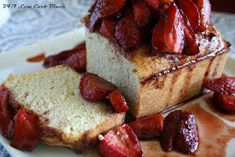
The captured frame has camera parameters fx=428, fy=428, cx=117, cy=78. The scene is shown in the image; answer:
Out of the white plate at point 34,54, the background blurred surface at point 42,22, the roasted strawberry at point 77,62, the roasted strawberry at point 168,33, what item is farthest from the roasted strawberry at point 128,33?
the background blurred surface at point 42,22

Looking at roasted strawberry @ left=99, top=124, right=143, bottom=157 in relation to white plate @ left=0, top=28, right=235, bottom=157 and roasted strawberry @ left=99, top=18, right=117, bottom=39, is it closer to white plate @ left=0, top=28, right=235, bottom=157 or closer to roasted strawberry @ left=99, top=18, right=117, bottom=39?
roasted strawberry @ left=99, top=18, right=117, bottom=39

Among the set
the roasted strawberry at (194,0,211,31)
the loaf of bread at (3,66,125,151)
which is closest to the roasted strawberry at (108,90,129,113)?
the loaf of bread at (3,66,125,151)

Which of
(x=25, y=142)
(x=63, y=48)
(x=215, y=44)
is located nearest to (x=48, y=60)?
(x=63, y=48)

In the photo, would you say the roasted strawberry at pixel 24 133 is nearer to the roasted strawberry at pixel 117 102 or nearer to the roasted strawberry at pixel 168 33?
the roasted strawberry at pixel 117 102

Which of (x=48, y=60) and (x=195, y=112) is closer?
(x=195, y=112)

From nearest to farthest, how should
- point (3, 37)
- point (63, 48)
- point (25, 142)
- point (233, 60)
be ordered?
point (25, 142) < point (233, 60) < point (63, 48) < point (3, 37)

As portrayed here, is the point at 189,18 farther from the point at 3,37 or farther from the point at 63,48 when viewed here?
the point at 3,37
